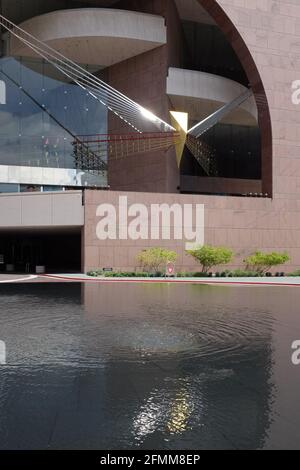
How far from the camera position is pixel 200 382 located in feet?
24.2

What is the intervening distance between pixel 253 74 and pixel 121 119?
35.5 feet

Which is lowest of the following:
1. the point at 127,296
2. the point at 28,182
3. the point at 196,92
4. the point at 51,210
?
the point at 127,296

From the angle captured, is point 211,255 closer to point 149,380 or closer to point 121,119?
point 121,119

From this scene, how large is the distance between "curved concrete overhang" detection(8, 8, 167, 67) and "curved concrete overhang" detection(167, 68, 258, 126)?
301 centimetres

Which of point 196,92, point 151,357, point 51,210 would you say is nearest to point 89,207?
point 51,210

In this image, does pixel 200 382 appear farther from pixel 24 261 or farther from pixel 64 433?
pixel 24 261

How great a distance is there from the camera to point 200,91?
38.7 metres

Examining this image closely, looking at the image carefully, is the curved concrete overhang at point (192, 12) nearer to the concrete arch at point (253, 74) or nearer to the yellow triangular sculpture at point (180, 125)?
the concrete arch at point (253, 74)

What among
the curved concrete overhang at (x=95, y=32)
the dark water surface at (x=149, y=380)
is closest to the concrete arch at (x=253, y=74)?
the curved concrete overhang at (x=95, y=32)

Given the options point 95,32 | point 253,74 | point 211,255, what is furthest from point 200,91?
point 211,255

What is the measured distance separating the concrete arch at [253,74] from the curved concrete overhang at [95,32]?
4.17 m

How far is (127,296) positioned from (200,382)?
13.0 meters

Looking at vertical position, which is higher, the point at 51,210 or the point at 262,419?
the point at 51,210
